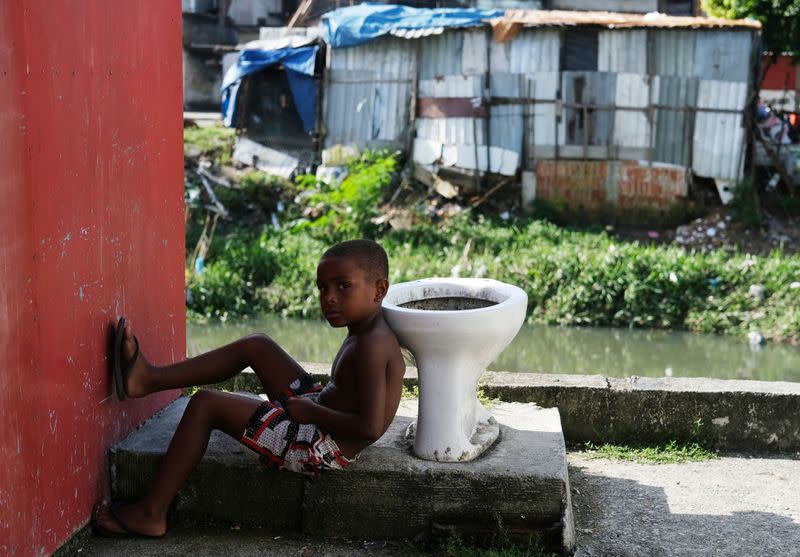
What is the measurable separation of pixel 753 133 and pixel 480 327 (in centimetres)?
A: 1070

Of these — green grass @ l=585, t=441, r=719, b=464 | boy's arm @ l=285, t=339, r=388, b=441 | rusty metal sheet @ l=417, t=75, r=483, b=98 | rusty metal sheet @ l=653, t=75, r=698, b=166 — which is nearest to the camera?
boy's arm @ l=285, t=339, r=388, b=441

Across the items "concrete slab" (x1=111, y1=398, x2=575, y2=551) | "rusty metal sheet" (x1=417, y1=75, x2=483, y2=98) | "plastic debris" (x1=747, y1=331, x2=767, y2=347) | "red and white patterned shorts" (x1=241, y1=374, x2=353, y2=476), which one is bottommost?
"plastic debris" (x1=747, y1=331, x2=767, y2=347)

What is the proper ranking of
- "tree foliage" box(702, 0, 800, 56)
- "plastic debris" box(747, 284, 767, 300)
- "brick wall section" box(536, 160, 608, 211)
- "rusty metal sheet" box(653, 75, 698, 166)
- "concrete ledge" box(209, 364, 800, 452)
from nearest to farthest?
"concrete ledge" box(209, 364, 800, 452) < "plastic debris" box(747, 284, 767, 300) < "rusty metal sheet" box(653, 75, 698, 166) < "tree foliage" box(702, 0, 800, 56) < "brick wall section" box(536, 160, 608, 211)

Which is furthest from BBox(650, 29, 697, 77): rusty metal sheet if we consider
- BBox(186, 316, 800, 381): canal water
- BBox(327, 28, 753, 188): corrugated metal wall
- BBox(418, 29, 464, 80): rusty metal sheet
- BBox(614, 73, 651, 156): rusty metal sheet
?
BBox(186, 316, 800, 381): canal water

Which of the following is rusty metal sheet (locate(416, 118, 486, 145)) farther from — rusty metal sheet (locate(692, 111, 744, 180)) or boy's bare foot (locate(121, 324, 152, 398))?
boy's bare foot (locate(121, 324, 152, 398))

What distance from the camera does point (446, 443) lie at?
355cm

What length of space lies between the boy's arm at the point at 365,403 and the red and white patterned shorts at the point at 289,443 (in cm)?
6

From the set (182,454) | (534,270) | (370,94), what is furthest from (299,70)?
(182,454)

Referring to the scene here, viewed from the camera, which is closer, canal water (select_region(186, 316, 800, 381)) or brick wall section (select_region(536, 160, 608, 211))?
canal water (select_region(186, 316, 800, 381))

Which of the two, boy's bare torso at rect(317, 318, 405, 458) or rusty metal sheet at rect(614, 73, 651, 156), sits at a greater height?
rusty metal sheet at rect(614, 73, 651, 156)

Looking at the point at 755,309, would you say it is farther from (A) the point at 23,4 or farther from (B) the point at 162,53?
(A) the point at 23,4

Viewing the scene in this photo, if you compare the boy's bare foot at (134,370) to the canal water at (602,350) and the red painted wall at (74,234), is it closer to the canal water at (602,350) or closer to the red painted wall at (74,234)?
the red painted wall at (74,234)

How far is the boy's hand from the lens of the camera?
3395mm

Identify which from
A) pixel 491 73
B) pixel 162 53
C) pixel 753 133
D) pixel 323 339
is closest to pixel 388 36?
pixel 491 73
